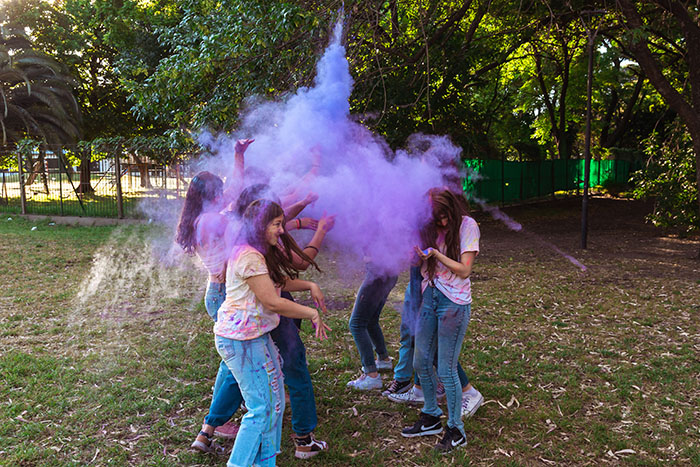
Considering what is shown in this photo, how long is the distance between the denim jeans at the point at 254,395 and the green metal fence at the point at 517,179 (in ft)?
Answer: 40.1

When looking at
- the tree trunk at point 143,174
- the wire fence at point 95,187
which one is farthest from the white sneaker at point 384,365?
the tree trunk at point 143,174

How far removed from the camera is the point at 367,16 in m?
6.45

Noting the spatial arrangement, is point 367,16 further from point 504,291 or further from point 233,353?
point 233,353

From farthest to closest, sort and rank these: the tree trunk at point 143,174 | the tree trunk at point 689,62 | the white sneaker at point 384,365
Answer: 1. the tree trunk at point 143,174
2. the tree trunk at point 689,62
3. the white sneaker at point 384,365

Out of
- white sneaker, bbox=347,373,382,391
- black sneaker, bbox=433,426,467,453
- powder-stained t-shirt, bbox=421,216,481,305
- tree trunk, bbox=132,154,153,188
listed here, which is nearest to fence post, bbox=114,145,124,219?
tree trunk, bbox=132,154,153,188

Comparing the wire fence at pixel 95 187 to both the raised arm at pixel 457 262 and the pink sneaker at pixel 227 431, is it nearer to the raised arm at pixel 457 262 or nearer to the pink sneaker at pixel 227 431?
the pink sneaker at pixel 227 431

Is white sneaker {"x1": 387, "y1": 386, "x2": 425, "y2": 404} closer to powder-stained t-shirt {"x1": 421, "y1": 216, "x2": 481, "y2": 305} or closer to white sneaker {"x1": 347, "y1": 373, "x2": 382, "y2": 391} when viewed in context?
white sneaker {"x1": 347, "y1": 373, "x2": 382, "y2": 391}

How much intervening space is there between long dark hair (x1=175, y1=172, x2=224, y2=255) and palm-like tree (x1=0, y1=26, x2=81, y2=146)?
1981cm

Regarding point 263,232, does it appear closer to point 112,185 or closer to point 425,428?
point 425,428

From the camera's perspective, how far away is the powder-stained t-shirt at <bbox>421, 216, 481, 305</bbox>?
3434 mm

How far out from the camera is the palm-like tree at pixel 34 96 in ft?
65.8

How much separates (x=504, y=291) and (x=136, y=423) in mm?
5577

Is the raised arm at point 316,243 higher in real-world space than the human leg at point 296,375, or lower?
higher

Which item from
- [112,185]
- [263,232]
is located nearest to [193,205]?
[263,232]
